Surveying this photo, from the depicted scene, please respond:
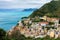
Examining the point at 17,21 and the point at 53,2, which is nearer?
the point at 17,21

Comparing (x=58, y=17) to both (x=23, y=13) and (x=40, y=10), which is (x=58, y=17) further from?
(x=23, y=13)

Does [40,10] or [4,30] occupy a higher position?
[40,10]

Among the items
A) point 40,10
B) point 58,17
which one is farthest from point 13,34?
point 58,17

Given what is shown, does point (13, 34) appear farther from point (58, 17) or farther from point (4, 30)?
point (58, 17)

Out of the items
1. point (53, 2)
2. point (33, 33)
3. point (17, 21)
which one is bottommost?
point (33, 33)

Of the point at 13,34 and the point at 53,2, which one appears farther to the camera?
the point at 53,2

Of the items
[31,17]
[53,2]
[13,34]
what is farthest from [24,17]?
[53,2]
